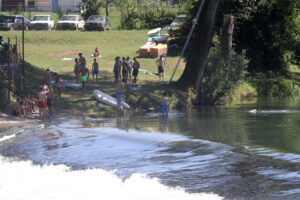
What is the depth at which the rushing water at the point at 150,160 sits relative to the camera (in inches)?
483

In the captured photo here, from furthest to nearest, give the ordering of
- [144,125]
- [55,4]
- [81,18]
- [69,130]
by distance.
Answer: [55,4] → [81,18] → [144,125] → [69,130]

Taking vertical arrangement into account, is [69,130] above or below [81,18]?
below

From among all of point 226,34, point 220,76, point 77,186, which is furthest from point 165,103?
point 77,186

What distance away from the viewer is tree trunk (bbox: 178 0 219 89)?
3212 centimetres

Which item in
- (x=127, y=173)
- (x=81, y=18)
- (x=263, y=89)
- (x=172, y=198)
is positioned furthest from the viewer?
(x=81, y=18)

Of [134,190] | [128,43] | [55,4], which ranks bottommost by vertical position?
[134,190]

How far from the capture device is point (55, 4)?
71500mm

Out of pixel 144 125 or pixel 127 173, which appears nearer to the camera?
pixel 127 173

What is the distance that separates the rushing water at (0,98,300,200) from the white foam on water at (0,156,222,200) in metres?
0.02

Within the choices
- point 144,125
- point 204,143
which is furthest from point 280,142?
point 144,125

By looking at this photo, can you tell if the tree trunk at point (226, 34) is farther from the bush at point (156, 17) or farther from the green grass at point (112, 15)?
the green grass at point (112, 15)

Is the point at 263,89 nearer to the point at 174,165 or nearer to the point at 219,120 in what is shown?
the point at 219,120

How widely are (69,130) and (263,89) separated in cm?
2020

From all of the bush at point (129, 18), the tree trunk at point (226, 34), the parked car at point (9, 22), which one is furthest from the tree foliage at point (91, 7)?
the tree trunk at point (226, 34)
